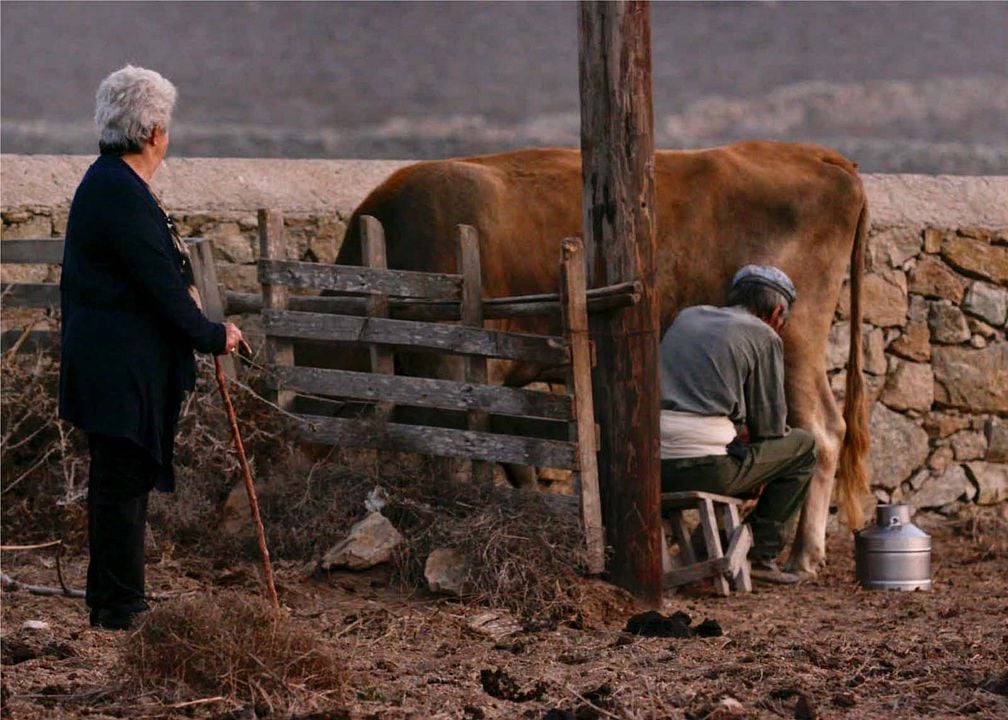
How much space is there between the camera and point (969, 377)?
923 cm

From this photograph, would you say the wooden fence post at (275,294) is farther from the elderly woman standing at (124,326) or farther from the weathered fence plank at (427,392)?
the elderly woman standing at (124,326)

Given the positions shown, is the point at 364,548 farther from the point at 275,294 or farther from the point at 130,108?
the point at 130,108

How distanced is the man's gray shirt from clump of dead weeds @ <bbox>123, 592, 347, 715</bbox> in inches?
121

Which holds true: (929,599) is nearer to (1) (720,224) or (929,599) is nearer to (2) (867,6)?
(1) (720,224)

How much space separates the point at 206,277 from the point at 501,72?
11.2 feet

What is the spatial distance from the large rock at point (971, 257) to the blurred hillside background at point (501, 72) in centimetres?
108

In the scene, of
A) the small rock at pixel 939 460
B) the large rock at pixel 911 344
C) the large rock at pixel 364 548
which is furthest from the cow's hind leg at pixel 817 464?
the large rock at pixel 364 548

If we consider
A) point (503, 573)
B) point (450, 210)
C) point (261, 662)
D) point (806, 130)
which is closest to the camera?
point (261, 662)

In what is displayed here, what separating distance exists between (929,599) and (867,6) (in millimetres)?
5185

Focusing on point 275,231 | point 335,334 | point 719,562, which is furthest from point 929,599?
point 275,231

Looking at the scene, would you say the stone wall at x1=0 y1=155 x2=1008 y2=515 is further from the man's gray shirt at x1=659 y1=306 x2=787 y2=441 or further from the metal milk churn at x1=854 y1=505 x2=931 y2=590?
the metal milk churn at x1=854 y1=505 x2=931 y2=590

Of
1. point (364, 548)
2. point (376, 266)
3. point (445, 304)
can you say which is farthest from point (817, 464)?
point (364, 548)

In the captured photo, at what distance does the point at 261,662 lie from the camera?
4.52m

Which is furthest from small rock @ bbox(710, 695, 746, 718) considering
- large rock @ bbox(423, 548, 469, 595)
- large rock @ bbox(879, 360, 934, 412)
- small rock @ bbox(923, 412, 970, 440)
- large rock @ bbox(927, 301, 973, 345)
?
large rock @ bbox(927, 301, 973, 345)
